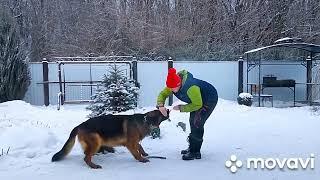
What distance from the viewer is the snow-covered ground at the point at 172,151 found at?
19.5 ft

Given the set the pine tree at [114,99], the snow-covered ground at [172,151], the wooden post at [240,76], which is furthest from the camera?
the wooden post at [240,76]

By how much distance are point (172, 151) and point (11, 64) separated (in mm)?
11062

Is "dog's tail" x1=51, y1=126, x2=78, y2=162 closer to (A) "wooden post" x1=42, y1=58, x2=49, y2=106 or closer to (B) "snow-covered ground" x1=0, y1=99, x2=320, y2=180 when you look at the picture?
(B) "snow-covered ground" x1=0, y1=99, x2=320, y2=180

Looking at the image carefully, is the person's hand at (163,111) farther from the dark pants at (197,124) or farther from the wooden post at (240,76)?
the wooden post at (240,76)

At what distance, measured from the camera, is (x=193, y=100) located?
6516mm

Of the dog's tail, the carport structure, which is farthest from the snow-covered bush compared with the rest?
the dog's tail

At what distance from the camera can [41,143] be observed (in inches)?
287

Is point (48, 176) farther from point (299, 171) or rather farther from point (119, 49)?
point (119, 49)

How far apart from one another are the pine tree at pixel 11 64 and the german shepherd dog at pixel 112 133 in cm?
1082

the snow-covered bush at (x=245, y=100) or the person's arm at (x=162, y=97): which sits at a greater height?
the person's arm at (x=162, y=97)

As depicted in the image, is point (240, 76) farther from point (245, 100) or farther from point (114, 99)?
point (114, 99)

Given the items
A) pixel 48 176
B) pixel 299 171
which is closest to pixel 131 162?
pixel 48 176

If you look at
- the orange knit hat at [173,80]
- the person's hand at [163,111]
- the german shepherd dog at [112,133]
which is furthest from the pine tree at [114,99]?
the orange knit hat at [173,80]

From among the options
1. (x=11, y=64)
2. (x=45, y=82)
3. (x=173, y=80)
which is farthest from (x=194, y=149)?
(x=45, y=82)
